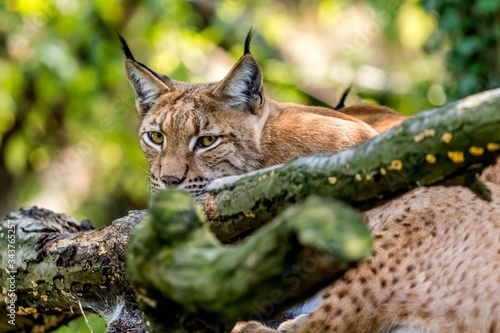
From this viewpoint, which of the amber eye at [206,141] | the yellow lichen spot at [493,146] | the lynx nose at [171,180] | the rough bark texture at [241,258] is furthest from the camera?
the amber eye at [206,141]

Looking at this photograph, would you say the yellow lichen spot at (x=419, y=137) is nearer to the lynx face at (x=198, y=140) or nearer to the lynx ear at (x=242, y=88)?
the lynx face at (x=198, y=140)

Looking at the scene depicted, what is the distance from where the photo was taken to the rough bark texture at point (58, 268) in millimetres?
3266

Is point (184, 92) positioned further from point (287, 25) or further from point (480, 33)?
point (287, 25)

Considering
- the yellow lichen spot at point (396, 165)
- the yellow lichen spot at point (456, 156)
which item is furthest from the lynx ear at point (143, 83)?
the yellow lichen spot at point (456, 156)

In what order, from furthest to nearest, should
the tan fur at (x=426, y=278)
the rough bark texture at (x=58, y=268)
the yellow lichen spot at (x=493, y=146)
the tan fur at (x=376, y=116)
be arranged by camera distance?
the tan fur at (x=376, y=116)
the rough bark texture at (x=58, y=268)
the tan fur at (x=426, y=278)
the yellow lichen spot at (x=493, y=146)

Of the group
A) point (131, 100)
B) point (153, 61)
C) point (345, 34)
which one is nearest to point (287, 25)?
point (345, 34)

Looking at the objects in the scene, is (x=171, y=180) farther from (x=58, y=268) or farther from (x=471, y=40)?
(x=471, y=40)

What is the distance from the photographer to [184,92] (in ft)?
13.3

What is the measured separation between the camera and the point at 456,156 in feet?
6.82

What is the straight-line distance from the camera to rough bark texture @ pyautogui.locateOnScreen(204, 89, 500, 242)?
2047 mm

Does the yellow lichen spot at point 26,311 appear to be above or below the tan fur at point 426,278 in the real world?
below

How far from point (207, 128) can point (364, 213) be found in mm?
875

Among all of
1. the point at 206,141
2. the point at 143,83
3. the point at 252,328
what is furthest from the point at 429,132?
the point at 143,83

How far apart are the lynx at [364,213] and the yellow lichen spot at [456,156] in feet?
2.91
